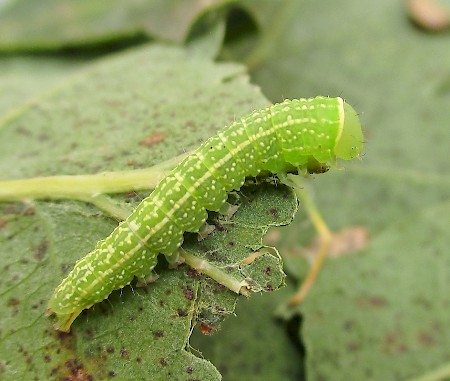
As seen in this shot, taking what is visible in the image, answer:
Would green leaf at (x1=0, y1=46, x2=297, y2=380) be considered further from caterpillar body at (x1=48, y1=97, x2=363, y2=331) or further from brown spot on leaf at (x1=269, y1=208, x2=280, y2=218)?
caterpillar body at (x1=48, y1=97, x2=363, y2=331)

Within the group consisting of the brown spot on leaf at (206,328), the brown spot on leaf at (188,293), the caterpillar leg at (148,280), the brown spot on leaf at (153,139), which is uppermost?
the brown spot on leaf at (153,139)

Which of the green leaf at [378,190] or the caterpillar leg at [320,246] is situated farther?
the caterpillar leg at [320,246]

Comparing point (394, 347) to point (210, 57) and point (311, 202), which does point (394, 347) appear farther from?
point (210, 57)

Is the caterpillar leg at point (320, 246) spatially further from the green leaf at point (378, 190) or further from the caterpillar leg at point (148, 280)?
the caterpillar leg at point (148, 280)

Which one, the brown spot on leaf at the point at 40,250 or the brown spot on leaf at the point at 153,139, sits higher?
the brown spot on leaf at the point at 153,139

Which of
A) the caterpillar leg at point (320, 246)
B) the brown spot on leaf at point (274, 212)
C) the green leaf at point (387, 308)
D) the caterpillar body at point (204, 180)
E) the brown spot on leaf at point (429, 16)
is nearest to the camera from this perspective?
the caterpillar body at point (204, 180)

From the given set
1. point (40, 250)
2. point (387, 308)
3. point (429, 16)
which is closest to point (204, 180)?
point (40, 250)

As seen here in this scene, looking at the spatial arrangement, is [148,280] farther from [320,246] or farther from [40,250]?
[320,246]

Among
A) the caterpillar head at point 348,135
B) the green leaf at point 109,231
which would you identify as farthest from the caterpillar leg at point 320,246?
the caterpillar head at point 348,135

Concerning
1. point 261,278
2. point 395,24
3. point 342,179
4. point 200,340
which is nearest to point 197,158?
point 261,278
